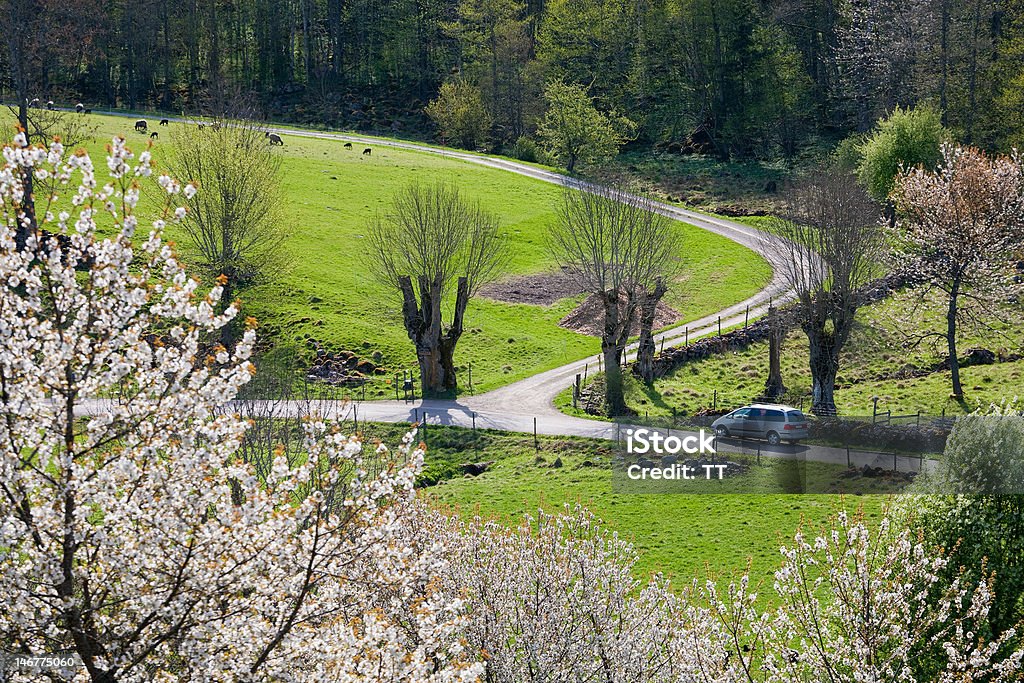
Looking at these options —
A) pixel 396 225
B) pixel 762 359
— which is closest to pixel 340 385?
pixel 396 225

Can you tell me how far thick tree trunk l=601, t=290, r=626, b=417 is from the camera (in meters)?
46.5

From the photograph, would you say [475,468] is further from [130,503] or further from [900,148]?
[900,148]

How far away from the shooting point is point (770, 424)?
3862cm

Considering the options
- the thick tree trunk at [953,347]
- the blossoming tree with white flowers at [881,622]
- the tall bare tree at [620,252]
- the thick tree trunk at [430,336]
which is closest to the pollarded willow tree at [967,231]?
the thick tree trunk at [953,347]

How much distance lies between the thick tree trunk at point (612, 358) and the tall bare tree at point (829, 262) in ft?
28.0

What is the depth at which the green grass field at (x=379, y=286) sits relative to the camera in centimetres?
5509

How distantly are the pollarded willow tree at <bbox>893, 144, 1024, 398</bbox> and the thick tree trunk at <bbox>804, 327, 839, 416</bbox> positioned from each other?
5724mm

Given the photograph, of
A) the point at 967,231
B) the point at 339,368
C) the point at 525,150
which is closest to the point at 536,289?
the point at 339,368

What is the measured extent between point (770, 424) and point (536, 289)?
1137 inches

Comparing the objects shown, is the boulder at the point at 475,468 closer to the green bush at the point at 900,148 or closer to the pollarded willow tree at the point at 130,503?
the pollarded willow tree at the point at 130,503

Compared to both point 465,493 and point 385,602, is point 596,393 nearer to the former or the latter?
point 465,493

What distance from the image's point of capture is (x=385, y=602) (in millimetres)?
18906

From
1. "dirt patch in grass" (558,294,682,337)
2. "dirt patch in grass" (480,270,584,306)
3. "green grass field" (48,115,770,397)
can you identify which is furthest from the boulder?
"dirt patch in grass" (480,270,584,306)

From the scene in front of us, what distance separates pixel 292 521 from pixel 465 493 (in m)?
25.9
